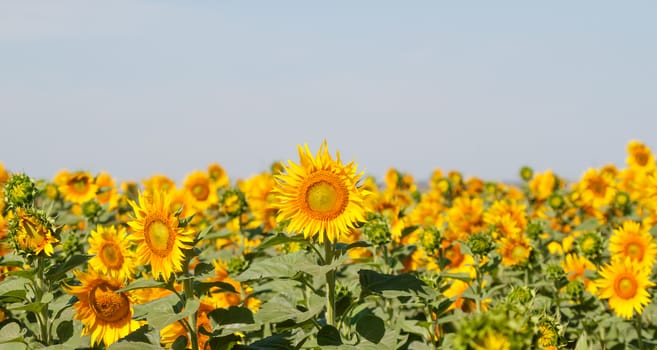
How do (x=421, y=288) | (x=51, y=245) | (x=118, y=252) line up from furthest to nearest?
(x=118, y=252) < (x=51, y=245) < (x=421, y=288)

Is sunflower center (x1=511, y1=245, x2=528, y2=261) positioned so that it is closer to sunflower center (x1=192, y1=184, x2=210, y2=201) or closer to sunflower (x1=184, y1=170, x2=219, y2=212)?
sunflower (x1=184, y1=170, x2=219, y2=212)

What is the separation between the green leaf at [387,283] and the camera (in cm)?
344

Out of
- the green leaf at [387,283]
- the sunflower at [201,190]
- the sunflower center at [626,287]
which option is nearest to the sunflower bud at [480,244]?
the sunflower center at [626,287]

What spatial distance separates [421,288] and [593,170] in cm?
703

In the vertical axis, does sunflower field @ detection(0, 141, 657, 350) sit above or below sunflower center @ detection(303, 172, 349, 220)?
below

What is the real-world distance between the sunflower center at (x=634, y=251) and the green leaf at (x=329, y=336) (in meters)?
3.90

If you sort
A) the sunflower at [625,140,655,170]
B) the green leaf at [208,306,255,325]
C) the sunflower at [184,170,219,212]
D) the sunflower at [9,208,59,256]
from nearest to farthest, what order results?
1. the green leaf at [208,306,255,325]
2. the sunflower at [9,208,59,256]
3. the sunflower at [184,170,219,212]
4. the sunflower at [625,140,655,170]

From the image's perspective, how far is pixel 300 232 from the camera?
358 centimetres

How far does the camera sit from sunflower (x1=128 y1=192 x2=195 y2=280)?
3.62 meters

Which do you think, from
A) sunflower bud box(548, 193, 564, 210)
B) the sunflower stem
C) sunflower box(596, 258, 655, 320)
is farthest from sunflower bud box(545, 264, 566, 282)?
sunflower bud box(548, 193, 564, 210)

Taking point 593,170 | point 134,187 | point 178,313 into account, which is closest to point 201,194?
point 134,187

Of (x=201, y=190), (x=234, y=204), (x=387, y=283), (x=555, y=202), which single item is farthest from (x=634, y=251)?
(x=201, y=190)

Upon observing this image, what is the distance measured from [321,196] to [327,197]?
3 cm

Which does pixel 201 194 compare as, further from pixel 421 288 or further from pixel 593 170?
pixel 421 288
